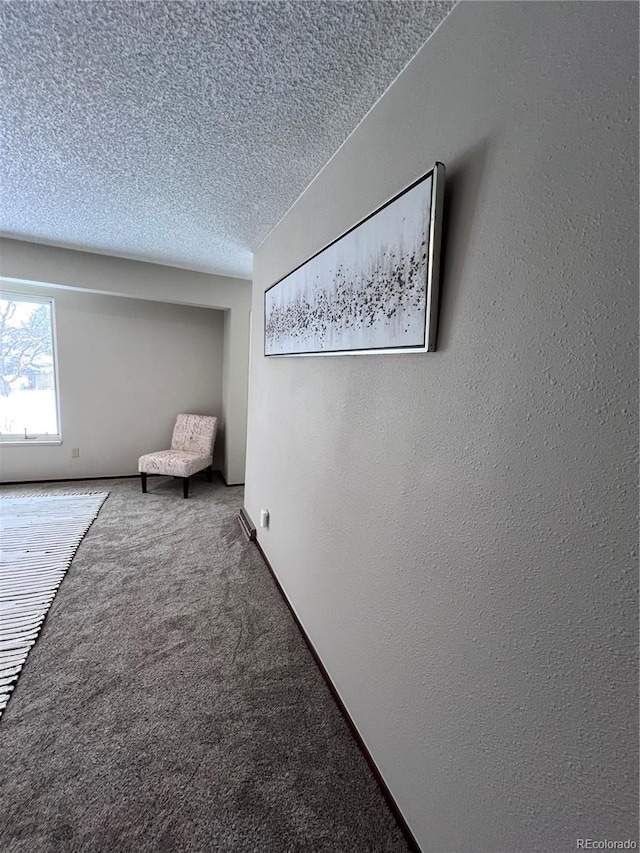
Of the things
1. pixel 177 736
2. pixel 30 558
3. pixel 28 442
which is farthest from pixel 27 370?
pixel 177 736

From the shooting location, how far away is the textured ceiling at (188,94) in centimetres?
96

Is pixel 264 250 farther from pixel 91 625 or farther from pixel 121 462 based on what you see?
pixel 121 462

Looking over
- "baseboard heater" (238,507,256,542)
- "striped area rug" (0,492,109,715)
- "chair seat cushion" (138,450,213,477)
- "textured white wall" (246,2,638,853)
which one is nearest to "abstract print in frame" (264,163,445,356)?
"textured white wall" (246,2,638,853)

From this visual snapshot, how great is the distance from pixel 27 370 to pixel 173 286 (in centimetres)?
182

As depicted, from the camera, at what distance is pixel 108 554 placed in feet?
8.21

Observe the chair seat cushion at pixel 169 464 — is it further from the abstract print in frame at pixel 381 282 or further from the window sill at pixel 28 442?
the abstract print in frame at pixel 381 282

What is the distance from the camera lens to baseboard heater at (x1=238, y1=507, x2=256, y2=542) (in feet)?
9.15

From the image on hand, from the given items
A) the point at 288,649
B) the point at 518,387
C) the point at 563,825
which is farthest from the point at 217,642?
the point at 518,387

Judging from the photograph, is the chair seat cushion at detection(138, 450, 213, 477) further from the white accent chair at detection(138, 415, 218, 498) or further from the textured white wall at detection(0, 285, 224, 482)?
the textured white wall at detection(0, 285, 224, 482)

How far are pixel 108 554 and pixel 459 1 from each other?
3.17 meters

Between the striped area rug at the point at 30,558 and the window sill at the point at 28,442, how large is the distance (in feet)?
2.15

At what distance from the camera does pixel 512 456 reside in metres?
0.71

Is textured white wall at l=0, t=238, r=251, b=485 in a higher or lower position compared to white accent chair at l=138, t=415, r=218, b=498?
higher

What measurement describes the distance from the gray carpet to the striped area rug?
0.24 ft
